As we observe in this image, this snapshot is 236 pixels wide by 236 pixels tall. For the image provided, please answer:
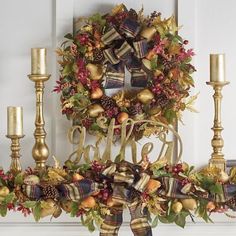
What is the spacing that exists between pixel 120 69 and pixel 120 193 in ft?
1.67

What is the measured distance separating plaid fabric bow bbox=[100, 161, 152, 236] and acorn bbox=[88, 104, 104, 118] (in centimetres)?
26

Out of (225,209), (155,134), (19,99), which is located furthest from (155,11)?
(225,209)

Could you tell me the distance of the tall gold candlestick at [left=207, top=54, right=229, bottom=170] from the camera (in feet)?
7.70

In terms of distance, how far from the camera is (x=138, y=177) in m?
2.21

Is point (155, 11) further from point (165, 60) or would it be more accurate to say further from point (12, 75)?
point (12, 75)

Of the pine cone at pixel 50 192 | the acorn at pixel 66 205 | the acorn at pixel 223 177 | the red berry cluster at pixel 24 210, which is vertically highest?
the acorn at pixel 223 177

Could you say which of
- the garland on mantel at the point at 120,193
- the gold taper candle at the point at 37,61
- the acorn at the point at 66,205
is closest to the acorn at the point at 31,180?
the garland on mantel at the point at 120,193

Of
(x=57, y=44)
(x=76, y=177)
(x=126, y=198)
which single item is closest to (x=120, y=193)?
(x=126, y=198)

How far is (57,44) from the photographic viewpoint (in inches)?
99.3

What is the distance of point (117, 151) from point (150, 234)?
1.29 feet

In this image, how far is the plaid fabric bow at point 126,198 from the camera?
2.21m

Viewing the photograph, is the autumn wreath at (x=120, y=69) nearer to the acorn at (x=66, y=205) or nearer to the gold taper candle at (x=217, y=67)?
the gold taper candle at (x=217, y=67)

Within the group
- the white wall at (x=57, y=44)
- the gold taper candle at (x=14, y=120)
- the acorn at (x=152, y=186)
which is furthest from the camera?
the white wall at (x=57, y=44)

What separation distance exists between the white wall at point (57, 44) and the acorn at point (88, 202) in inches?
13.6
